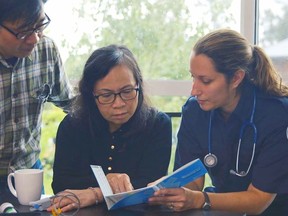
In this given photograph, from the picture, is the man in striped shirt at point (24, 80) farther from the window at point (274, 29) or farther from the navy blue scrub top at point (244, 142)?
the window at point (274, 29)

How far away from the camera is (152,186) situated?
1679 mm

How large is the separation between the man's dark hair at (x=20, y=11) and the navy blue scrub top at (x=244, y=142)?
27.3 inches

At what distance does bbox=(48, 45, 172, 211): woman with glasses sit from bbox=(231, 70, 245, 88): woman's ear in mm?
331

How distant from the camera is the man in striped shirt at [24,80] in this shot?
199 cm

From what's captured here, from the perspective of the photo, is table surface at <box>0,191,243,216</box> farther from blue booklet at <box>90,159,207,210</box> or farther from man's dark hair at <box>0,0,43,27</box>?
man's dark hair at <box>0,0,43,27</box>

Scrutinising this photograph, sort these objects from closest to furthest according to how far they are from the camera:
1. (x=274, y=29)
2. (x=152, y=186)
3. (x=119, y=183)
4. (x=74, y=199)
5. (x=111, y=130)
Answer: (x=152, y=186) < (x=74, y=199) < (x=119, y=183) < (x=111, y=130) < (x=274, y=29)

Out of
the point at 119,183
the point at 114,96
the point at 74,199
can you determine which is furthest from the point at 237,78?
the point at 74,199

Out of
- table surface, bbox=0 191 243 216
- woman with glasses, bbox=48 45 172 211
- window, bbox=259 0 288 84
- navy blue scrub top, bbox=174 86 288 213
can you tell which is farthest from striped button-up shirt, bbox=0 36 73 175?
window, bbox=259 0 288 84

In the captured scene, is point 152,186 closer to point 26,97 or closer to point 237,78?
point 237,78

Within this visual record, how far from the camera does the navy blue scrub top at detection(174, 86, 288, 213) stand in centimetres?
196

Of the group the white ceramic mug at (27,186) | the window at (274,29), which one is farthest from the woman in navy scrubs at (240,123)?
the window at (274,29)

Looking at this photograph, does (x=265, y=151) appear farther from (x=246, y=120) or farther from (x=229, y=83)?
(x=229, y=83)

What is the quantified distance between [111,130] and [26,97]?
1.22 ft

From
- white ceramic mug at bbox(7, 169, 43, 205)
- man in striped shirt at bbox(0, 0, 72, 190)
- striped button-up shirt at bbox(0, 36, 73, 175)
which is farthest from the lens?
striped button-up shirt at bbox(0, 36, 73, 175)
